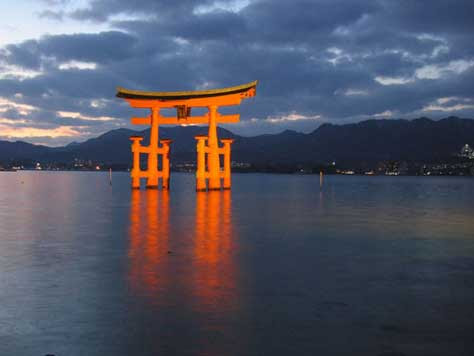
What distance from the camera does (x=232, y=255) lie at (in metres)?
12.4

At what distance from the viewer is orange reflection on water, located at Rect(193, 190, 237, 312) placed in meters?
7.89

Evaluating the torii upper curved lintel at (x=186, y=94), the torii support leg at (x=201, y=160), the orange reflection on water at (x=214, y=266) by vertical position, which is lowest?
the orange reflection on water at (x=214, y=266)

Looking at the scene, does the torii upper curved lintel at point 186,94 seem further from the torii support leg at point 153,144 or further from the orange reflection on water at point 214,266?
the orange reflection on water at point 214,266

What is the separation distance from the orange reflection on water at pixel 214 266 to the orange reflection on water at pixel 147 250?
2.59ft

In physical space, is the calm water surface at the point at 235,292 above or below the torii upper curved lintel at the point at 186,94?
below

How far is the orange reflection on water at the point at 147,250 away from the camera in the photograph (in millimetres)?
9012

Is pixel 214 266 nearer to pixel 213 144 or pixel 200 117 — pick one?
pixel 213 144

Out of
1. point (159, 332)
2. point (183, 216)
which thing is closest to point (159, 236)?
point (183, 216)

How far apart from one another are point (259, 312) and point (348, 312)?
1.28 meters

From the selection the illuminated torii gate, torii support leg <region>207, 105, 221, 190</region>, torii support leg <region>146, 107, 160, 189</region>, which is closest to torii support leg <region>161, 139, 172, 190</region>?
the illuminated torii gate

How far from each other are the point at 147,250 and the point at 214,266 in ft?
9.33

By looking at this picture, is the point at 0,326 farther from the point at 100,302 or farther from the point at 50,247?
the point at 50,247

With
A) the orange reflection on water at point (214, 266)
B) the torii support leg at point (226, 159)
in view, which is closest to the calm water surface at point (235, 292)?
the orange reflection on water at point (214, 266)

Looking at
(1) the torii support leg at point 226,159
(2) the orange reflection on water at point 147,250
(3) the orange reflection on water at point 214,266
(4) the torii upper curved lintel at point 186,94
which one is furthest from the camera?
(1) the torii support leg at point 226,159
